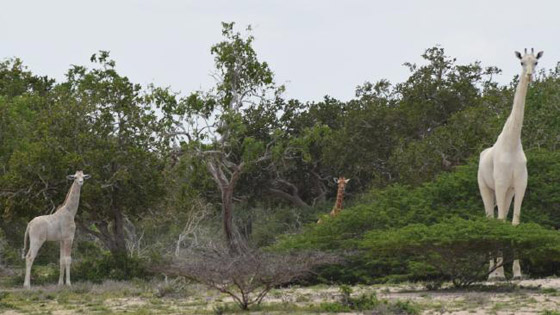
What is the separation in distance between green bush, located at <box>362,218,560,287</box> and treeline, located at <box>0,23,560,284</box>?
3311mm

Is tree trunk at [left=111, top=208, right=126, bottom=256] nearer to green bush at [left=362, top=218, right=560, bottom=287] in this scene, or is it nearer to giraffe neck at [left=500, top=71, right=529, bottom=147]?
green bush at [left=362, top=218, right=560, bottom=287]

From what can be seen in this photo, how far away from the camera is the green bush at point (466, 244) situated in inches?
675

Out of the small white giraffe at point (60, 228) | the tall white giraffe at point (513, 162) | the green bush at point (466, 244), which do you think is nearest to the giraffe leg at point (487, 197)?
the tall white giraffe at point (513, 162)


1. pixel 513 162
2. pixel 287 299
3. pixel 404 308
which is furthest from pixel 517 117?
pixel 404 308

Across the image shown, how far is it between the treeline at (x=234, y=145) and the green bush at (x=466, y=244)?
3.31 m

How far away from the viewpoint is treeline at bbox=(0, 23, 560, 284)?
24719 mm

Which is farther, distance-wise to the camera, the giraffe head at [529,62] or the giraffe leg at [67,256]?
the giraffe leg at [67,256]

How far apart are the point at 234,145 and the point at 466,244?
14.1 meters

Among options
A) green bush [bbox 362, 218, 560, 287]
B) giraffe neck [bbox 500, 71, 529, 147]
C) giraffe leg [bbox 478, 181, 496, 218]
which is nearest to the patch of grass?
green bush [bbox 362, 218, 560, 287]

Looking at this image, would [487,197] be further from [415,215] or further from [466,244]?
[466,244]

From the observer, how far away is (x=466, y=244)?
17.3 meters

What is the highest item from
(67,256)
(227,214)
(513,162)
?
(227,214)

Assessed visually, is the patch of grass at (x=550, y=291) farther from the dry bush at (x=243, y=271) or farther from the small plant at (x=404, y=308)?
the dry bush at (x=243, y=271)

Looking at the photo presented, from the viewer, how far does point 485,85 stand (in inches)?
1671
